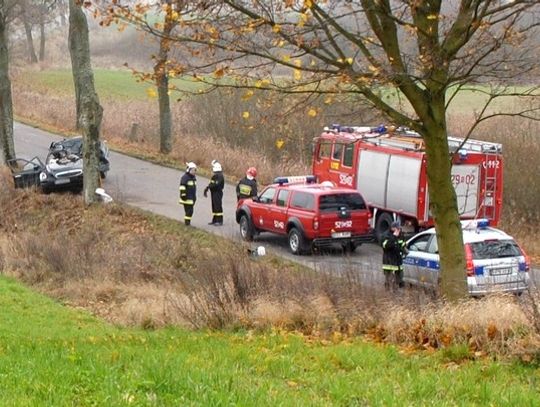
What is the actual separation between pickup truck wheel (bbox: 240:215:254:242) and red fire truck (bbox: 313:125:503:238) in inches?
127

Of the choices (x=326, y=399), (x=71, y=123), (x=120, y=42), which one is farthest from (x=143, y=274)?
(x=120, y=42)

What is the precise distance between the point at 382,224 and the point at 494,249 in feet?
23.7

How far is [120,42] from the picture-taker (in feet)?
281

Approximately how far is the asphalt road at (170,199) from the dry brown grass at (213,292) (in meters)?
1.20

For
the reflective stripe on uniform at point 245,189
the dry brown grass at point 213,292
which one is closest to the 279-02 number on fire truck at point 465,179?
the reflective stripe on uniform at point 245,189

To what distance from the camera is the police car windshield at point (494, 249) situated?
16.7 metres

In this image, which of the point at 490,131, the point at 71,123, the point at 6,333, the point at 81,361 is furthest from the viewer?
the point at 71,123

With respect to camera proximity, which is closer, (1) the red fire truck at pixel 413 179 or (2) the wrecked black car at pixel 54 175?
(1) the red fire truck at pixel 413 179

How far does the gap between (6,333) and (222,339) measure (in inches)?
134

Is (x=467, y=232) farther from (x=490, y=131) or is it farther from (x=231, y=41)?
(x=490, y=131)

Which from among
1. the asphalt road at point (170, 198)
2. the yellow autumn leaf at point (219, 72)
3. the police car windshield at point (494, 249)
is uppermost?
the yellow autumn leaf at point (219, 72)

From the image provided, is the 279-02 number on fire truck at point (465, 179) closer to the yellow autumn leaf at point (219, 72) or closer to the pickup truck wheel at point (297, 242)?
the pickup truck wheel at point (297, 242)

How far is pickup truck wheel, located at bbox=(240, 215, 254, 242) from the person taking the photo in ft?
77.2

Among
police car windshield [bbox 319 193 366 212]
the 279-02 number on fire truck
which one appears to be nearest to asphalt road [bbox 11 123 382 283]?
police car windshield [bbox 319 193 366 212]
